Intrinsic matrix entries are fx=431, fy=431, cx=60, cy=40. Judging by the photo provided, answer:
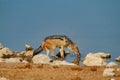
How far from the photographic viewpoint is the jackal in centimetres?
4009

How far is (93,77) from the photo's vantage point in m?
23.7

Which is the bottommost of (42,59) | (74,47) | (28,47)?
(42,59)

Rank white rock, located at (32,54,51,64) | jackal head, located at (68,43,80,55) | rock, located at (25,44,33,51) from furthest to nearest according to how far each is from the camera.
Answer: rock, located at (25,44,33,51)
jackal head, located at (68,43,80,55)
white rock, located at (32,54,51,64)

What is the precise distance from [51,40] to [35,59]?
4.00m

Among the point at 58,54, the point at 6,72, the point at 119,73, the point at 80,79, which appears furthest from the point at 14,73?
the point at 58,54

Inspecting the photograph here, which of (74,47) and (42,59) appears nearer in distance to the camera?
(42,59)

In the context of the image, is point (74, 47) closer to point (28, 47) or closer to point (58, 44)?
point (58, 44)

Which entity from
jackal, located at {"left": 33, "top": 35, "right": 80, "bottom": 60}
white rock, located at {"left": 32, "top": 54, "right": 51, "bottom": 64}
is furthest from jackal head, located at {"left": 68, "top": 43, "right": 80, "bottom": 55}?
white rock, located at {"left": 32, "top": 54, "right": 51, "bottom": 64}

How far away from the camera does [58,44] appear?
Result: 134 feet

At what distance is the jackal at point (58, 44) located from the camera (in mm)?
40094

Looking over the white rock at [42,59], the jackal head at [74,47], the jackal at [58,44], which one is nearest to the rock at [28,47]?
the jackal at [58,44]

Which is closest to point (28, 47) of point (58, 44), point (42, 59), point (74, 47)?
point (58, 44)

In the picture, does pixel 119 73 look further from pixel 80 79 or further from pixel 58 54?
pixel 58 54

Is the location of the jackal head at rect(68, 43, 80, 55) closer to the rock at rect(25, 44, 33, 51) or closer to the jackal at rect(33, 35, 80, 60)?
the jackal at rect(33, 35, 80, 60)
